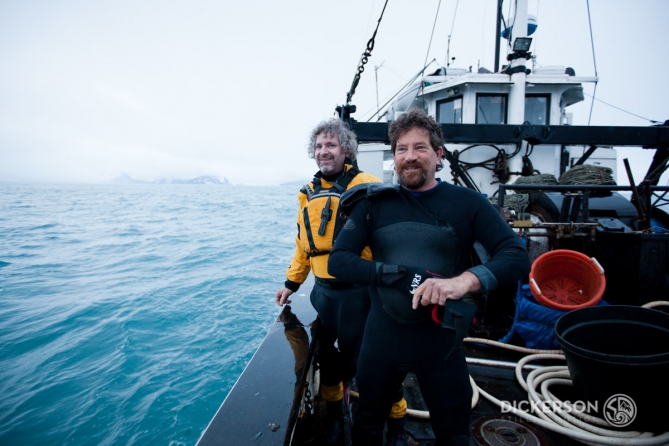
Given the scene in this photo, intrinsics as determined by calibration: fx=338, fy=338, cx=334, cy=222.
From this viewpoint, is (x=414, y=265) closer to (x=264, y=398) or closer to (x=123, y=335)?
(x=264, y=398)

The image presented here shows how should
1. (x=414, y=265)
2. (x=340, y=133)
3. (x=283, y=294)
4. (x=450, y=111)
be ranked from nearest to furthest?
(x=414, y=265), (x=340, y=133), (x=283, y=294), (x=450, y=111)

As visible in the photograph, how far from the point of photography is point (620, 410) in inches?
88.2

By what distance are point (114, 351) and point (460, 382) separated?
21.6 feet

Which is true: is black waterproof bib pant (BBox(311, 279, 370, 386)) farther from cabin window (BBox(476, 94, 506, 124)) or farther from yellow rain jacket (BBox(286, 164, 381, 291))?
cabin window (BBox(476, 94, 506, 124))

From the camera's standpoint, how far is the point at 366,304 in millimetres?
2291

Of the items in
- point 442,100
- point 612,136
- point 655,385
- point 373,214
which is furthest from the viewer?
point 442,100

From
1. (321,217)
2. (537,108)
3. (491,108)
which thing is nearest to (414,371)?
(321,217)

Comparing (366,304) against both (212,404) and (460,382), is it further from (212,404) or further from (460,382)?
(212,404)

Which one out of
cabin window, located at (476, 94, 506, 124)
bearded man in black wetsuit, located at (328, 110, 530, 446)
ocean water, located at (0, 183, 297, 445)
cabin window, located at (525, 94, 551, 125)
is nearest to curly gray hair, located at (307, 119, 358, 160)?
bearded man in black wetsuit, located at (328, 110, 530, 446)

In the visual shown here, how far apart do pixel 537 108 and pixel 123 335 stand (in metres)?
10.7

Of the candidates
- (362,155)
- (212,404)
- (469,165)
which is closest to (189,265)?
(362,155)

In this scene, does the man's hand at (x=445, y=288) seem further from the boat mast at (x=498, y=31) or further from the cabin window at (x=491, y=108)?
the boat mast at (x=498, y=31)

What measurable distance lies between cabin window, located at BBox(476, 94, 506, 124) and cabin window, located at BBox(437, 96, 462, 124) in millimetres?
441

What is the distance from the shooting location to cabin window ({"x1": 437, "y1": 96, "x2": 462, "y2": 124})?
27.8ft
